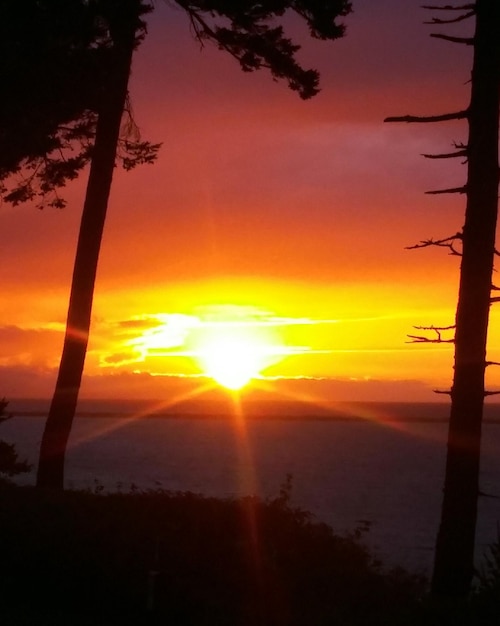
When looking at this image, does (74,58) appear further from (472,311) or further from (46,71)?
(472,311)

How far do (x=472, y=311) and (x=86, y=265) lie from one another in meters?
8.95

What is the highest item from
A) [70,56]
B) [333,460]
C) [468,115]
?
[70,56]

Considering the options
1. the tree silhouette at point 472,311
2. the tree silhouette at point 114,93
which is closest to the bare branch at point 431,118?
the tree silhouette at point 472,311

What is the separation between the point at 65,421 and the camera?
1953 cm

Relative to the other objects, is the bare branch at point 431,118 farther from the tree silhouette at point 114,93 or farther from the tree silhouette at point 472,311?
the tree silhouette at point 114,93

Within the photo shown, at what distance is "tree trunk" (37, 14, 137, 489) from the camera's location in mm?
19328

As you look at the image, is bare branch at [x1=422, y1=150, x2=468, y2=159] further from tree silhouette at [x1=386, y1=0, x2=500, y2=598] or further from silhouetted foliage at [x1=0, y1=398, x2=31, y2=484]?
silhouetted foliage at [x1=0, y1=398, x2=31, y2=484]

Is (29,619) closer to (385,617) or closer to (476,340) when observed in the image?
(385,617)

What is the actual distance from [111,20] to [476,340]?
9.52 meters

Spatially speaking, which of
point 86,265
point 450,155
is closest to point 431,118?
point 450,155

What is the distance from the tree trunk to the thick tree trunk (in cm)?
809

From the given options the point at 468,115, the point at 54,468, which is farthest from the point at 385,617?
the point at 54,468

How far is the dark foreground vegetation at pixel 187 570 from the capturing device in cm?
1110

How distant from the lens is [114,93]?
20.3 m
